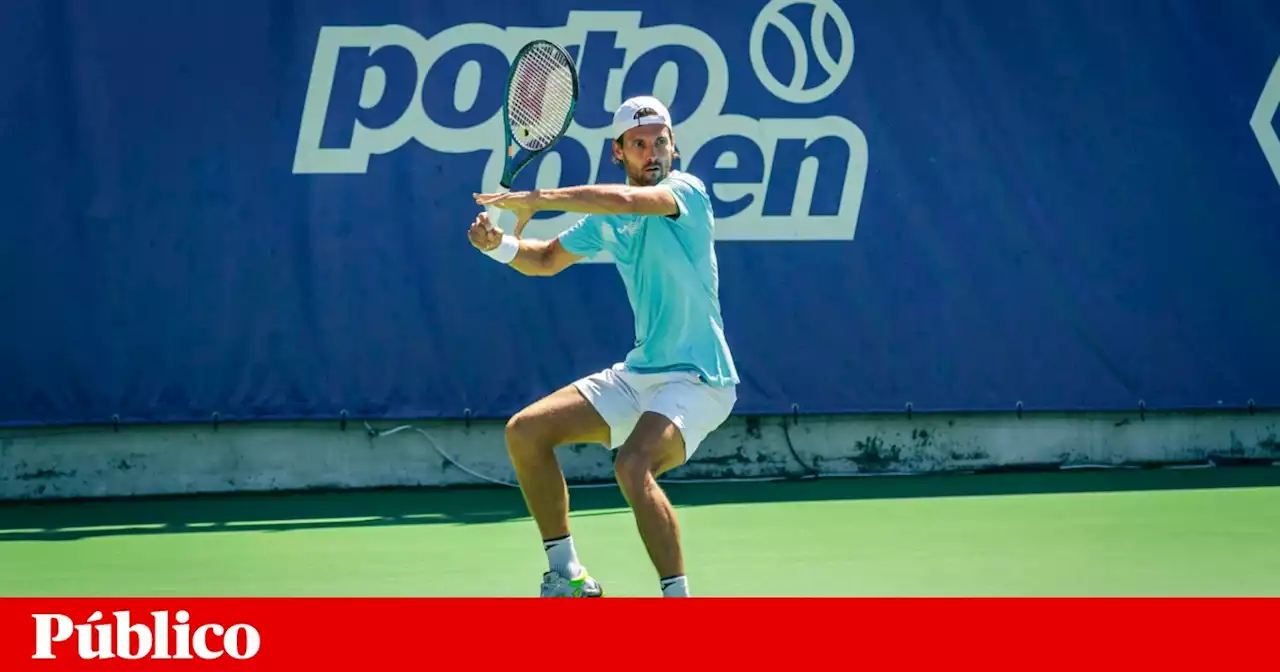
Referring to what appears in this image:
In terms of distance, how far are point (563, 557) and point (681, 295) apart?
2.99 feet

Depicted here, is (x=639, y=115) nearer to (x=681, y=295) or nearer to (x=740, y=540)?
(x=681, y=295)

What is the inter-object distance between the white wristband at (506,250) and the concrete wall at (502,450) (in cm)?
376

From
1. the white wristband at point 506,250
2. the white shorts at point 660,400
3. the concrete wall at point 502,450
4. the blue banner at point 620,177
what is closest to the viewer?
the white shorts at point 660,400

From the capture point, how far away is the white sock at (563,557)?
5.84 metres

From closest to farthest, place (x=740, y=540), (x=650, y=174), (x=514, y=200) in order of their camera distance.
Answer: (x=514, y=200) < (x=650, y=174) < (x=740, y=540)

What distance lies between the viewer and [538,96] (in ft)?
20.9

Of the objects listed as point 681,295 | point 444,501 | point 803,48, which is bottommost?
point 681,295

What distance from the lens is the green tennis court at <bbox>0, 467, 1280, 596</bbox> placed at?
21.9ft

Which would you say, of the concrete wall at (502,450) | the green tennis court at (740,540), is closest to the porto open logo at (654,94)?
the concrete wall at (502,450)

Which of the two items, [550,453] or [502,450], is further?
[502,450]

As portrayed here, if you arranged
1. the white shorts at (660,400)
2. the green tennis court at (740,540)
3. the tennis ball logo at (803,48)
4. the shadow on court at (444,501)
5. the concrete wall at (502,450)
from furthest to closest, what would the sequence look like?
1. the tennis ball logo at (803,48)
2. the concrete wall at (502,450)
3. the shadow on court at (444,501)
4. the green tennis court at (740,540)
5. the white shorts at (660,400)

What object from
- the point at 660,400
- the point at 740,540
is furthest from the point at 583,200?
the point at 740,540

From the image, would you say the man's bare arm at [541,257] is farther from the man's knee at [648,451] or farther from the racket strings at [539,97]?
the man's knee at [648,451]

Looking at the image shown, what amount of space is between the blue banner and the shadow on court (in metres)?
0.43
